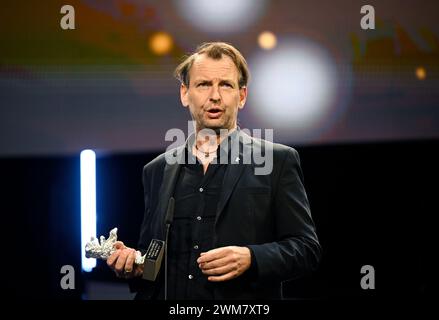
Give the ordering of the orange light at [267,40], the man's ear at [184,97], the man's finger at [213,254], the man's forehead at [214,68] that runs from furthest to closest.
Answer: the orange light at [267,40], the man's ear at [184,97], the man's forehead at [214,68], the man's finger at [213,254]

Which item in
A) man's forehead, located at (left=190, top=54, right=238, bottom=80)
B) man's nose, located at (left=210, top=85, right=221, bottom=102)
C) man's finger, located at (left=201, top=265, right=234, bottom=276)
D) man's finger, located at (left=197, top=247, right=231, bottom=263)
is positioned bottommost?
man's finger, located at (left=201, top=265, right=234, bottom=276)

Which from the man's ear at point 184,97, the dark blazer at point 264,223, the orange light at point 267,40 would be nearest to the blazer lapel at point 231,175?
the dark blazer at point 264,223

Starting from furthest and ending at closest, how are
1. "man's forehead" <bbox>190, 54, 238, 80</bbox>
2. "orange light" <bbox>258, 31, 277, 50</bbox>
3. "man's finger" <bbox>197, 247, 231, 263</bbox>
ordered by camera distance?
"orange light" <bbox>258, 31, 277, 50</bbox> < "man's forehead" <bbox>190, 54, 238, 80</bbox> < "man's finger" <bbox>197, 247, 231, 263</bbox>

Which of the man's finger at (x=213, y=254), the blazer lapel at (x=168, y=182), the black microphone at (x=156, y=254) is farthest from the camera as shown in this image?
the blazer lapel at (x=168, y=182)

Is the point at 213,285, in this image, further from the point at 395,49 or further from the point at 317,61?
the point at 395,49

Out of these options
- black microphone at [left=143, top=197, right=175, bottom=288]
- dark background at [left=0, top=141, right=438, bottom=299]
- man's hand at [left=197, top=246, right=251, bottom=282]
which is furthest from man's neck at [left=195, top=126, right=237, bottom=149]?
dark background at [left=0, top=141, right=438, bottom=299]

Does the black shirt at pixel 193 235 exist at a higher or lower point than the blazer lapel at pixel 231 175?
lower

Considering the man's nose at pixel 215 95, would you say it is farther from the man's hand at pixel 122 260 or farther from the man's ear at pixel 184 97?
the man's hand at pixel 122 260

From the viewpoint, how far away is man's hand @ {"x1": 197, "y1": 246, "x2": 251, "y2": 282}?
1.81 metres

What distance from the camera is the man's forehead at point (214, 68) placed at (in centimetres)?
216

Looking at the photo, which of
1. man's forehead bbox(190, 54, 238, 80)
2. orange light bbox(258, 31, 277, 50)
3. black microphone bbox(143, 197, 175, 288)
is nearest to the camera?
black microphone bbox(143, 197, 175, 288)

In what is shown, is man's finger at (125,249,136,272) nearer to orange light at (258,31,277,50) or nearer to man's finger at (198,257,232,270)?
man's finger at (198,257,232,270)

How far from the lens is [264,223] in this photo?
2023mm

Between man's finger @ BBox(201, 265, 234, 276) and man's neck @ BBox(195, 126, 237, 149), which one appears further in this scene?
man's neck @ BBox(195, 126, 237, 149)
